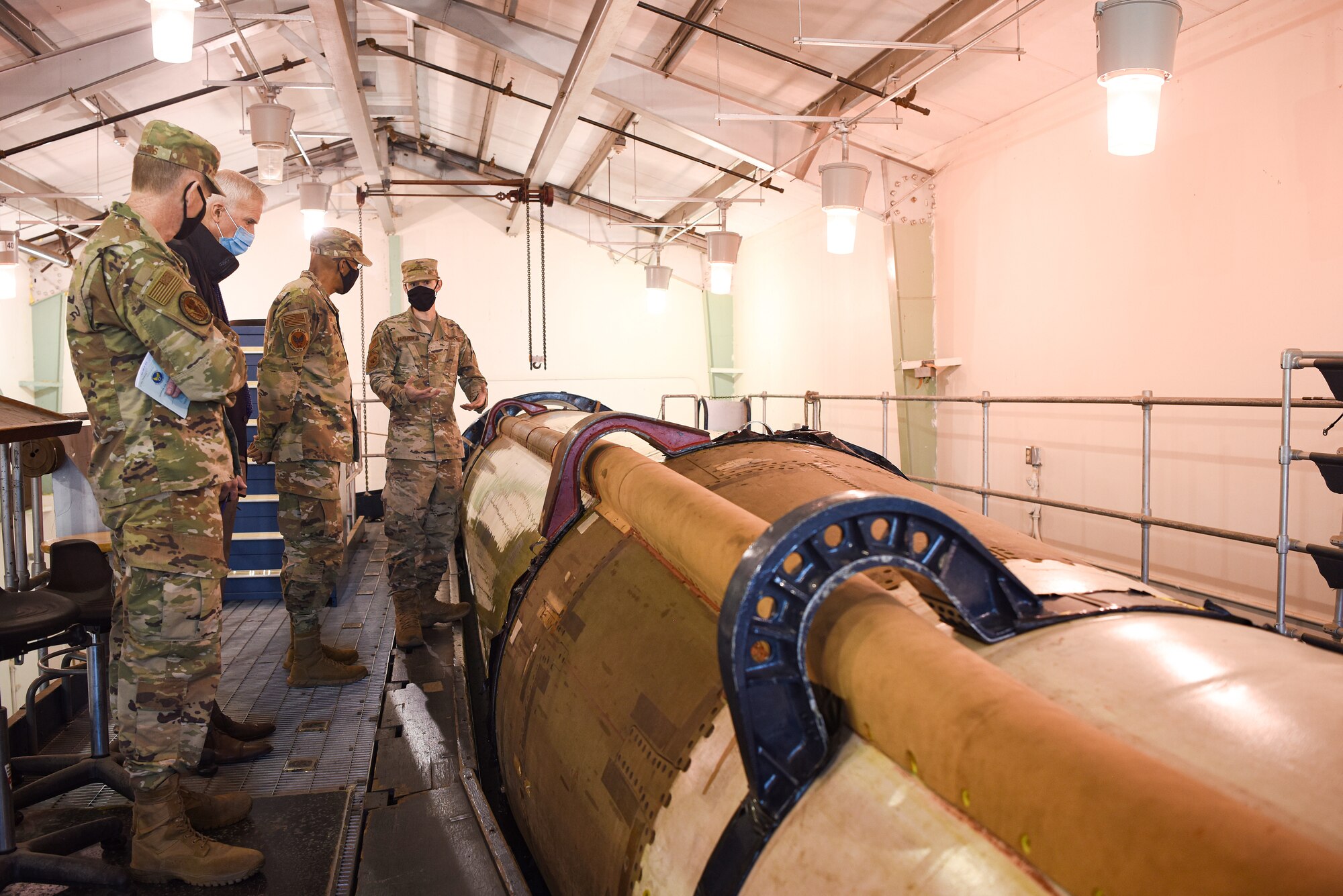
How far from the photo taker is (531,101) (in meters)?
7.99

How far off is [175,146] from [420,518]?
204 centimetres

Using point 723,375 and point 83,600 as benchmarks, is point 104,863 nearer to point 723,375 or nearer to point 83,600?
point 83,600

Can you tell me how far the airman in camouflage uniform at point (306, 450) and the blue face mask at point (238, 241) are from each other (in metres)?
0.49

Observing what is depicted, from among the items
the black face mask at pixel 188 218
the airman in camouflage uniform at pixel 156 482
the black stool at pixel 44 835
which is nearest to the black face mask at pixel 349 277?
the black face mask at pixel 188 218

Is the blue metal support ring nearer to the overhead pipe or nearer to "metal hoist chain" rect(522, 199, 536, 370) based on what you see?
the overhead pipe

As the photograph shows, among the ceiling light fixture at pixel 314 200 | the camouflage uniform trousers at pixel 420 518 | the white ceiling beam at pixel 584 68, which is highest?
the white ceiling beam at pixel 584 68

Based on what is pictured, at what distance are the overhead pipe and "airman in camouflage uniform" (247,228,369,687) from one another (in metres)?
3.13

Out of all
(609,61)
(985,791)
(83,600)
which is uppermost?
(609,61)

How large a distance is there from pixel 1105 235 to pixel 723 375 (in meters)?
7.77

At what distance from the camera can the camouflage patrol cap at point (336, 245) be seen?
335cm

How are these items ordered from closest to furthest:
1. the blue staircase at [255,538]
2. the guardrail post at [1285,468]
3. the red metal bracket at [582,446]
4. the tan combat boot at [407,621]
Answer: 1. the red metal bracket at [582,446]
2. the guardrail post at [1285,468]
3. the tan combat boot at [407,621]
4. the blue staircase at [255,538]

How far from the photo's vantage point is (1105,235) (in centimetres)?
529

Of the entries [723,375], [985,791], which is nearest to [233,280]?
[723,375]

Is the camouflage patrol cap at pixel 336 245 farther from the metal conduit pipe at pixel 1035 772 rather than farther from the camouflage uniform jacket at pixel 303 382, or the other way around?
the metal conduit pipe at pixel 1035 772
